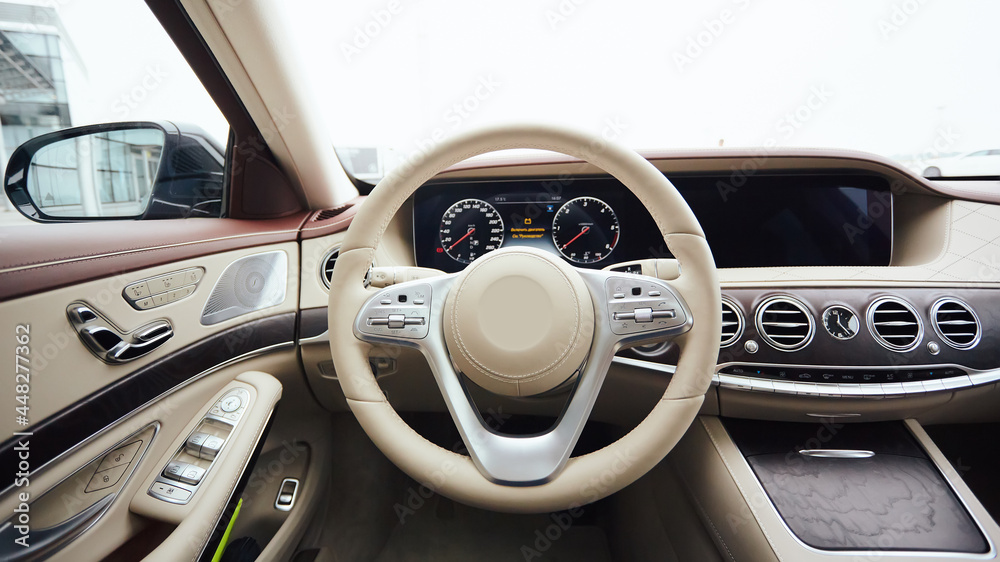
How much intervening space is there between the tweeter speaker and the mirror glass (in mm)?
362

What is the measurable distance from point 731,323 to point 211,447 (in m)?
1.29

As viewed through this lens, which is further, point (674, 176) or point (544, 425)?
point (544, 425)

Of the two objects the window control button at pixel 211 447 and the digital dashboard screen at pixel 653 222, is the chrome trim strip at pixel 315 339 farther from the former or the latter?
the digital dashboard screen at pixel 653 222

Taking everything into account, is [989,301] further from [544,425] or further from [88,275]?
[88,275]

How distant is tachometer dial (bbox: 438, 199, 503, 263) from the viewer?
5.33 ft

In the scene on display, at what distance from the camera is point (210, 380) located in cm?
108

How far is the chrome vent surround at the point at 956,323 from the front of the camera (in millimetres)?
1197

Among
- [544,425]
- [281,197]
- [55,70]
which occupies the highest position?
[55,70]

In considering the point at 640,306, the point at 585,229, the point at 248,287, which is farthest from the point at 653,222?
the point at 248,287

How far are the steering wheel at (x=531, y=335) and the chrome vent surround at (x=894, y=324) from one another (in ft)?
2.25

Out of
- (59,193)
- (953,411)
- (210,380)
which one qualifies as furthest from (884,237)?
(59,193)

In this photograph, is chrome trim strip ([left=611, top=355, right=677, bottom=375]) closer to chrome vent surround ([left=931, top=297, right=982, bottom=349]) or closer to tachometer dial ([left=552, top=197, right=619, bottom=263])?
tachometer dial ([left=552, top=197, right=619, bottom=263])

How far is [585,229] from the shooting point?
163cm

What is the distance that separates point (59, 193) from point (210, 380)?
0.64m
